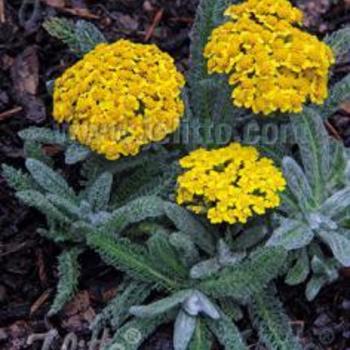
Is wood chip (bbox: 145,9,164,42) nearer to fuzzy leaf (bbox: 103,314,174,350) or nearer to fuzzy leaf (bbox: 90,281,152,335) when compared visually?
fuzzy leaf (bbox: 90,281,152,335)

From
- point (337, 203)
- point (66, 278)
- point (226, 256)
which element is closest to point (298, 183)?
point (337, 203)

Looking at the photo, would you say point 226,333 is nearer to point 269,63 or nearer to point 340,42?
point 269,63

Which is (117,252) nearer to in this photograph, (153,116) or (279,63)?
(153,116)

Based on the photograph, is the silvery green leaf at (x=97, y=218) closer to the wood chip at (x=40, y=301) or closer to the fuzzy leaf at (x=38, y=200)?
the fuzzy leaf at (x=38, y=200)

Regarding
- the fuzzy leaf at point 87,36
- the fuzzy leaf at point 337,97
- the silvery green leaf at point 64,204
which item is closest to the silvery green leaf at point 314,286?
the fuzzy leaf at point 337,97

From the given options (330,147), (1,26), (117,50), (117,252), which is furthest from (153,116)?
(1,26)
